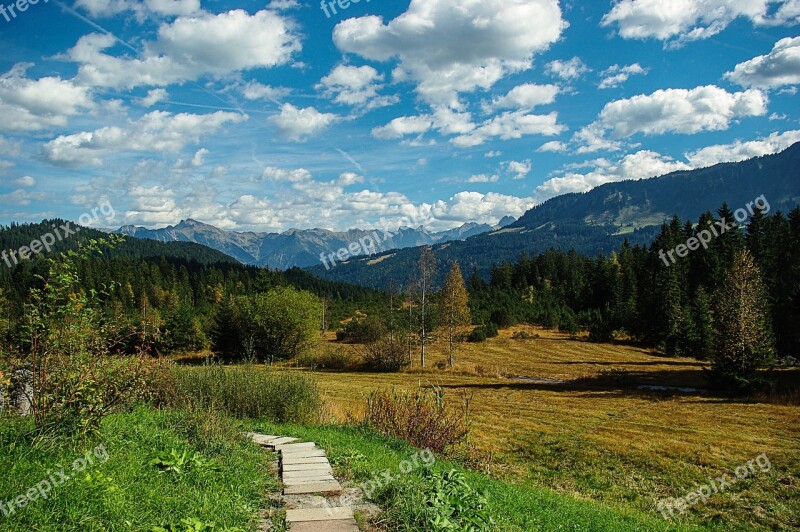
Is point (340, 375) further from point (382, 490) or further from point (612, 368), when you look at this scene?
point (382, 490)

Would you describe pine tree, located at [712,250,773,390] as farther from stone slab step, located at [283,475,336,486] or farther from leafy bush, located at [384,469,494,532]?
stone slab step, located at [283,475,336,486]

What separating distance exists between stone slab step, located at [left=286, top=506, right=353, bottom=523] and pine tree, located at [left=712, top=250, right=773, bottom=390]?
26405 mm

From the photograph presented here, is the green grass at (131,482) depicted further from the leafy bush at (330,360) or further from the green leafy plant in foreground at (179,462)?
the leafy bush at (330,360)

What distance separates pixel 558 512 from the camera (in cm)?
668

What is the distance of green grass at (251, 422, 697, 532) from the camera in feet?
19.1

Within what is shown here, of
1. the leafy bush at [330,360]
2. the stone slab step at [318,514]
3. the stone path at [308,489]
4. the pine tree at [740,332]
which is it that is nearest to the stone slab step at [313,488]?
the stone path at [308,489]

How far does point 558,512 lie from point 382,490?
2612mm

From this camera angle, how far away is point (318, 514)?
524 cm

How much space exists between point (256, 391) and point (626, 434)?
12.5 m

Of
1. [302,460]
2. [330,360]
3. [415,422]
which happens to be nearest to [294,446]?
[302,460]

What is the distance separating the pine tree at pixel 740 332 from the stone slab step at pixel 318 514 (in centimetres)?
2640

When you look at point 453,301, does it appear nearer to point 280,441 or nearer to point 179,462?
point 280,441

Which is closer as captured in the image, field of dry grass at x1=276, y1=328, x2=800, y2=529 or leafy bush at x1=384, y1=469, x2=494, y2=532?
leafy bush at x1=384, y1=469, x2=494, y2=532

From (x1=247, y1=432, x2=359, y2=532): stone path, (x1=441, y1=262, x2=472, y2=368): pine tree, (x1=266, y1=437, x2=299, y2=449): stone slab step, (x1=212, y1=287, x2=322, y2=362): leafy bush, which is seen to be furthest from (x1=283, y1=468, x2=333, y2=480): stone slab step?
(x1=212, y1=287, x2=322, y2=362): leafy bush
